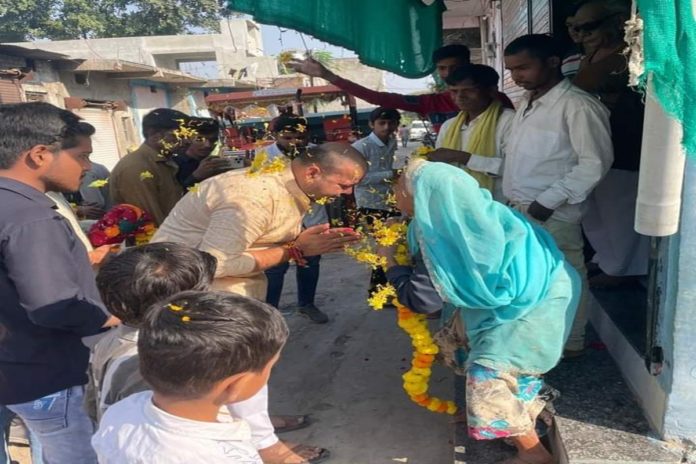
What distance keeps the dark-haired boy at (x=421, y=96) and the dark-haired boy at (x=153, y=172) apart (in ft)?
3.60

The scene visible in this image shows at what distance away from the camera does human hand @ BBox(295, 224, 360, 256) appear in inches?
106

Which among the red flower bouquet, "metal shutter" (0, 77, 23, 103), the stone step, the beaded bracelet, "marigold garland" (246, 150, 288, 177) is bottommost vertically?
the stone step

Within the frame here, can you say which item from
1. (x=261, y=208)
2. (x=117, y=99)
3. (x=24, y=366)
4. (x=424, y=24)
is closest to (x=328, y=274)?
(x=424, y=24)

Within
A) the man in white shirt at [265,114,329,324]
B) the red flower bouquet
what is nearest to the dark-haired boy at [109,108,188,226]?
the red flower bouquet

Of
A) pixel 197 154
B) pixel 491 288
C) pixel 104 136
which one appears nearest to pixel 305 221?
pixel 197 154

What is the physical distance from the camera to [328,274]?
246 inches

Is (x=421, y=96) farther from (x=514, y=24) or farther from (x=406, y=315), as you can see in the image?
(x=406, y=315)

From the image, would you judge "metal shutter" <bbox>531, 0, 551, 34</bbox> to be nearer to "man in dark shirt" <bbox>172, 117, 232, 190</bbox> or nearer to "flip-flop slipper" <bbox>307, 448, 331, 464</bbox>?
"man in dark shirt" <bbox>172, 117, 232, 190</bbox>

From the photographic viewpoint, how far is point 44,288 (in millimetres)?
1789

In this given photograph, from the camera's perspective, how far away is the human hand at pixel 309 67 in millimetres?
3887

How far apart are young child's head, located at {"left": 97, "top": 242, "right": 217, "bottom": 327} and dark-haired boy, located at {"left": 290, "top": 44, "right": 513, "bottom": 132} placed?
2448 millimetres

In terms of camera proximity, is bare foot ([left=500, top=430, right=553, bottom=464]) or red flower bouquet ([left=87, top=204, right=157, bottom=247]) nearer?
bare foot ([left=500, top=430, right=553, bottom=464])

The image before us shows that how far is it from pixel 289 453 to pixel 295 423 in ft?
1.17

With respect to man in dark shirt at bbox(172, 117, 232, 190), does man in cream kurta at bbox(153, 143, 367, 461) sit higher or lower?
lower
